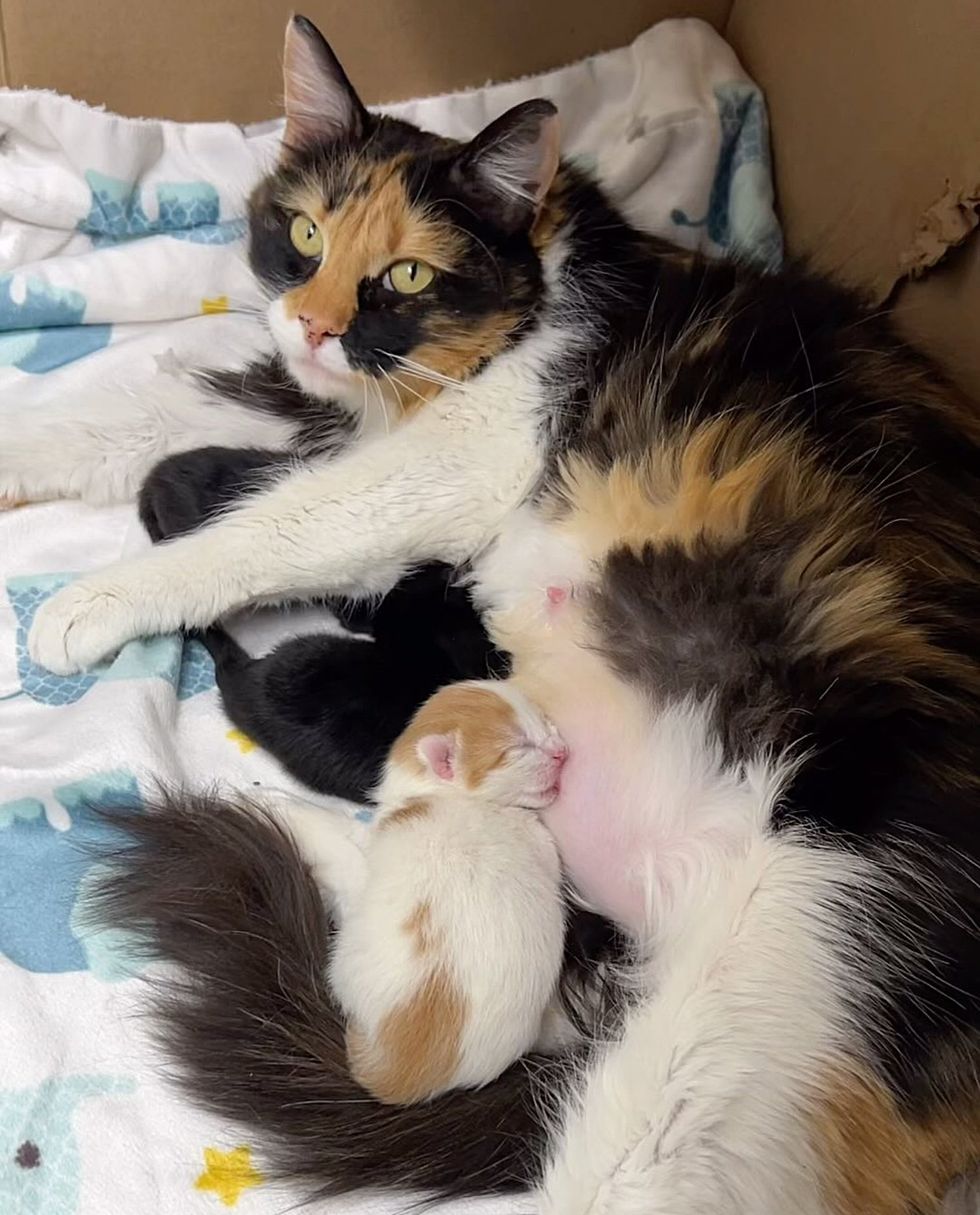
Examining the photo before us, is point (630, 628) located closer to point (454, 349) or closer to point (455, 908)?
point (455, 908)

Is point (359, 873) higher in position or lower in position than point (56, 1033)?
higher

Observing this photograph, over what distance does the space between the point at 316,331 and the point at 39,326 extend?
2.31ft

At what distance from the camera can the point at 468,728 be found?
1.21 meters

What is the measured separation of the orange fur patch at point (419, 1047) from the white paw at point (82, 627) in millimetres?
677

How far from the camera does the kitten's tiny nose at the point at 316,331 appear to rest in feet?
4.71

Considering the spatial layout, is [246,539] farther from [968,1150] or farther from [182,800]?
[968,1150]

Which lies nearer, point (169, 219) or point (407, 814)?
point (407, 814)

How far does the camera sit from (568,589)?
1.38 m

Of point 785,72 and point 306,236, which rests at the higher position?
point 785,72

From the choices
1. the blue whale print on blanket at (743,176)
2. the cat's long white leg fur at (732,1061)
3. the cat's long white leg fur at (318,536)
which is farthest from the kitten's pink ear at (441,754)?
the blue whale print on blanket at (743,176)

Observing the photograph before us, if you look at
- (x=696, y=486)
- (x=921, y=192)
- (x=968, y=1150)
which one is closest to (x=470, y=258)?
(x=696, y=486)

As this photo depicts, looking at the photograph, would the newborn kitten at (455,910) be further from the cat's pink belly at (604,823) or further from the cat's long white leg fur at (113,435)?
the cat's long white leg fur at (113,435)

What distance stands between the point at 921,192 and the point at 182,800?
1380 mm

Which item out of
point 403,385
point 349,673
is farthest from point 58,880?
point 403,385
